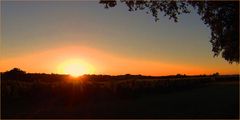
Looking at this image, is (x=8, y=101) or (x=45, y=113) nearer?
(x=45, y=113)

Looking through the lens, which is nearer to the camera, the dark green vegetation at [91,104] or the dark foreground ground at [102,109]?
the dark foreground ground at [102,109]

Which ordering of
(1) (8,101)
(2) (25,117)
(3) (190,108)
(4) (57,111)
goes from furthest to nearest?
(1) (8,101) < (3) (190,108) < (4) (57,111) < (2) (25,117)

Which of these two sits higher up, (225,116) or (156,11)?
(156,11)

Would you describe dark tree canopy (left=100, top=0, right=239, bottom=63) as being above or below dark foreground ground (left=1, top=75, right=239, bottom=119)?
above

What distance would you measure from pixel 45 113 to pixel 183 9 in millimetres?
10843

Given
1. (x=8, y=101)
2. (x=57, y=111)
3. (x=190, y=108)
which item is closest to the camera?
(x=57, y=111)

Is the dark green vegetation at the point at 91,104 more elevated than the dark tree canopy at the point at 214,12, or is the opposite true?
the dark tree canopy at the point at 214,12

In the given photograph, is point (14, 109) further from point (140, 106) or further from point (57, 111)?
point (140, 106)

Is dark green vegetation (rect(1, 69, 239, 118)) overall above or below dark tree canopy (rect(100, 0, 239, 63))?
below

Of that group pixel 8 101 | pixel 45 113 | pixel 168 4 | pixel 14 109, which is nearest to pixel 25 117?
pixel 45 113

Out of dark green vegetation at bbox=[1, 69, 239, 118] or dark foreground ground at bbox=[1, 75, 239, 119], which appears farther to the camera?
dark green vegetation at bbox=[1, 69, 239, 118]

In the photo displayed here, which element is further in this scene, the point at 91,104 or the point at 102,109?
the point at 91,104

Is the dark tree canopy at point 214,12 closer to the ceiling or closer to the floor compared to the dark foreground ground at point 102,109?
closer to the ceiling

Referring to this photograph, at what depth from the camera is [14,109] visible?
29.2 m
